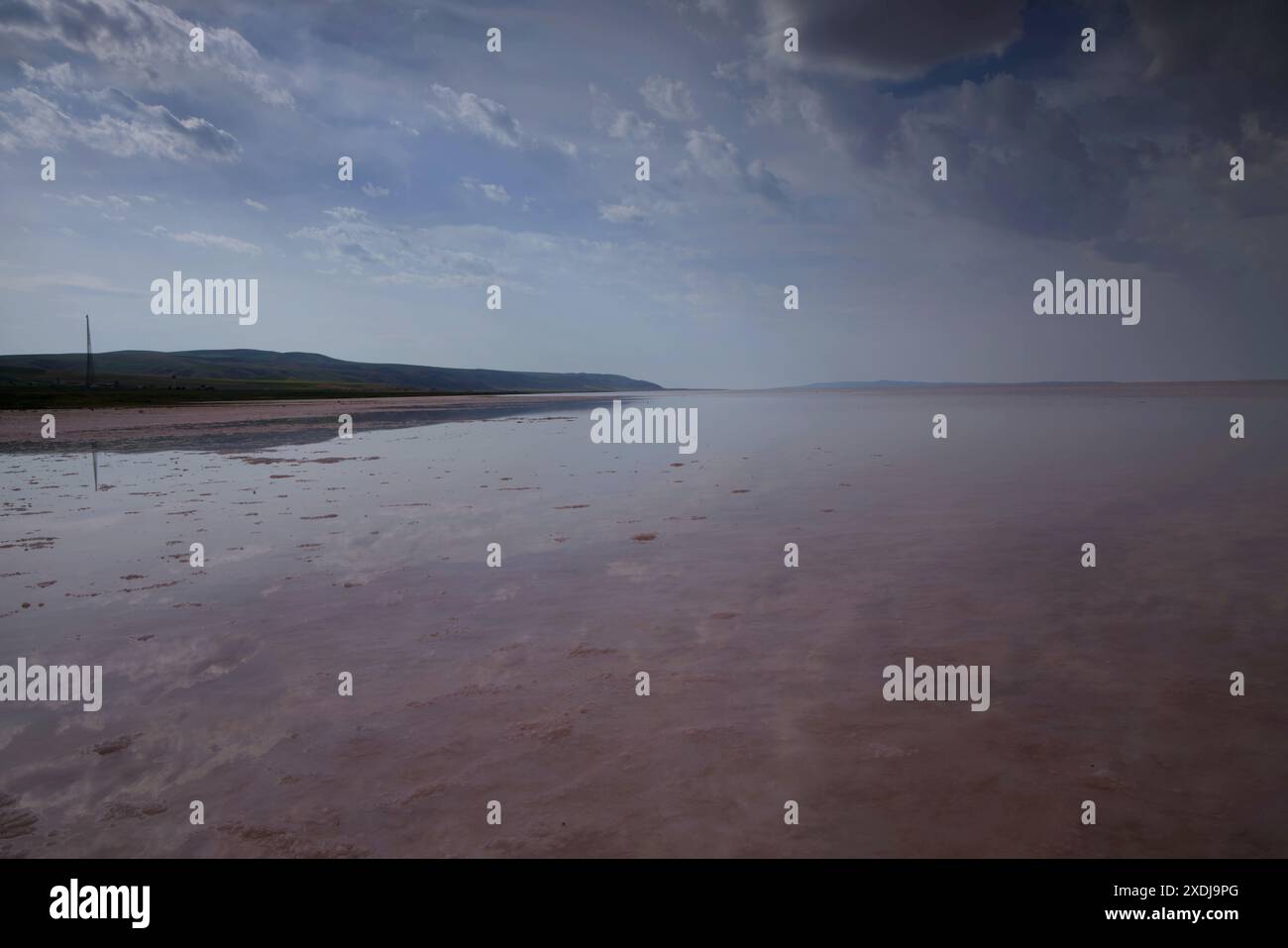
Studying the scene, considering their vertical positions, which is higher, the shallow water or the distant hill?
the distant hill

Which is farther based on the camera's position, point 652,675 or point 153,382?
point 153,382

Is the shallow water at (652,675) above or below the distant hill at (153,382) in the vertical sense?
below

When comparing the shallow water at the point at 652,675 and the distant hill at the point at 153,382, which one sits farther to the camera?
the distant hill at the point at 153,382

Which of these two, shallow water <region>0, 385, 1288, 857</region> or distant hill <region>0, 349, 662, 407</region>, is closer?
shallow water <region>0, 385, 1288, 857</region>

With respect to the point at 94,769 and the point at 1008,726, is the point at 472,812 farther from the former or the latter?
the point at 1008,726

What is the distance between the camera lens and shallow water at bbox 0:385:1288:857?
4234mm

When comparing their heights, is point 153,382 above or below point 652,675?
above

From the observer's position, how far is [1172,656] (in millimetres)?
6414

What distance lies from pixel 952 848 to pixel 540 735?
9.88 feet

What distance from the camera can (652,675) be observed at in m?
6.41

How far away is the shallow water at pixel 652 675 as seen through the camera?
167 inches

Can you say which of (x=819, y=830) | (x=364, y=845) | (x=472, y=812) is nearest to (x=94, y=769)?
(x=364, y=845)
